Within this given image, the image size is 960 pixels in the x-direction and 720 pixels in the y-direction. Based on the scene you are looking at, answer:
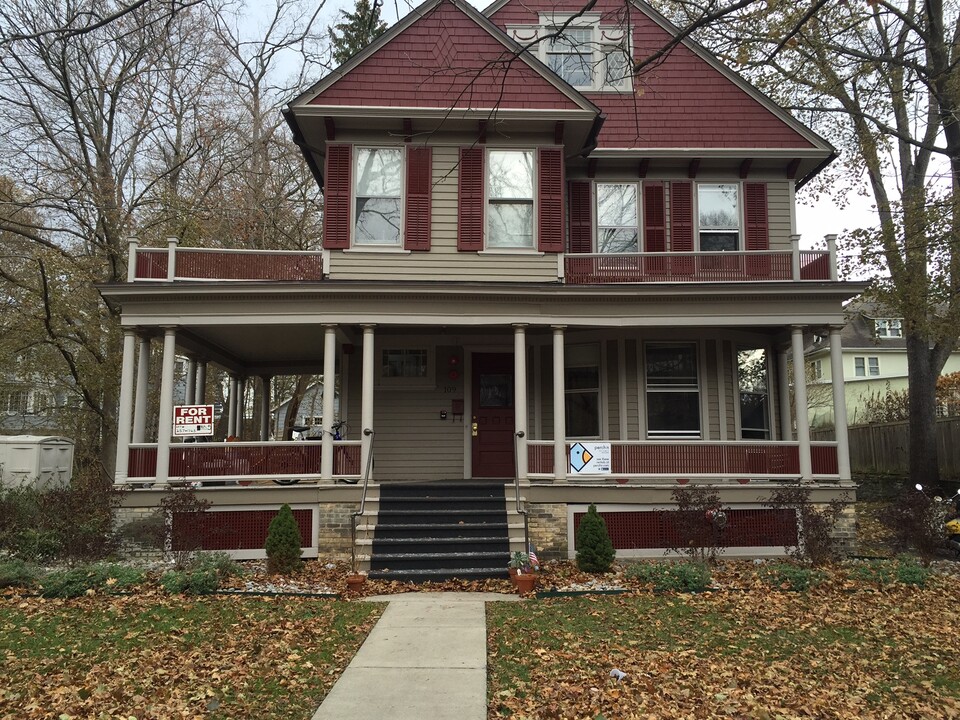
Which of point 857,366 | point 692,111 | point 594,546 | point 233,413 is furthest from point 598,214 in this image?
point 857,366

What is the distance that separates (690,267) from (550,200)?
2.81 m

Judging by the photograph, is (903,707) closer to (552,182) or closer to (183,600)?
(183,600)

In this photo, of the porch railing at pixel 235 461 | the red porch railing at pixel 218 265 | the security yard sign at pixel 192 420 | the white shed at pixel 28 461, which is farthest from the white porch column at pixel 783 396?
the white shed at pixel 28 461

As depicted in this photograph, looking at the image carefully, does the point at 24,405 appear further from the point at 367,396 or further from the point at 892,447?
the point at 892,447

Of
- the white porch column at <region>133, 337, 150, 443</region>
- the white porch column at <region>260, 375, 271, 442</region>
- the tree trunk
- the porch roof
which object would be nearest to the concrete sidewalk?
the porch roof

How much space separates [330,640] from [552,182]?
866 centimetres

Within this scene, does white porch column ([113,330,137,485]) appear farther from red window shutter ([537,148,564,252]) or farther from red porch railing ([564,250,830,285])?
red porch railing ([564,250,830,285])

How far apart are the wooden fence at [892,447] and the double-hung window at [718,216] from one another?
28.2 ft

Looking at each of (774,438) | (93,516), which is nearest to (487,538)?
(93,516)

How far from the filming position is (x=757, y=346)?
13.9 metres

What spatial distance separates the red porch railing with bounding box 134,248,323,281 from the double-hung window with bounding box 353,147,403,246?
114 centimetres

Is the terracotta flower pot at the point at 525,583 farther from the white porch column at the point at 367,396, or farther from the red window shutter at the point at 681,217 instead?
the red window shutter at the point at 681,217

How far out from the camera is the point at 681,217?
45.9ft

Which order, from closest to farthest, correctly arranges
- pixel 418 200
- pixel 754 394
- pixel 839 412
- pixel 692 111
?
pixel 839 412
pixel 418 200
pixel 754 394
pixel 692 111
